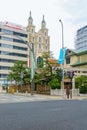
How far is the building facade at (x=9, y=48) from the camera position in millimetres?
128750

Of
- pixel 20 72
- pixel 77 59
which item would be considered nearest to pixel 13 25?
pixel 20 72

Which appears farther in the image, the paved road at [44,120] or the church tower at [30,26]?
the church tower at [30,26]

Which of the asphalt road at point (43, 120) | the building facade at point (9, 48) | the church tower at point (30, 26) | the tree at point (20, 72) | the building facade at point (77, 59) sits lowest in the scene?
the asphalt road at point (43, 120)

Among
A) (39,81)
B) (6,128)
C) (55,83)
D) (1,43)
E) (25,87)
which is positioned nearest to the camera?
(6,128)

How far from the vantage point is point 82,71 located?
216 ft

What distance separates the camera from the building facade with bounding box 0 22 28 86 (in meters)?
129

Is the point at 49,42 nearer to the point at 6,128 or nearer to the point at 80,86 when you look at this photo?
the point at 80,86

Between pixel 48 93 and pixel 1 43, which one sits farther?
pixel 1 43

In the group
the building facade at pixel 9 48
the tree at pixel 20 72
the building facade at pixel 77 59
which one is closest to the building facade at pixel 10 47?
the building facade at pixel 9 48

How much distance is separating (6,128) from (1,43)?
392 ft

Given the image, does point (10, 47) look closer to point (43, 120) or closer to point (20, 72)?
point (20, 72)

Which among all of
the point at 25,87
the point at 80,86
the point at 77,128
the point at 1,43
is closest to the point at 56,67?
the point at 80,86

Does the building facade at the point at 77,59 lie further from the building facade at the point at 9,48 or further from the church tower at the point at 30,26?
the church tower at the point at 30,26

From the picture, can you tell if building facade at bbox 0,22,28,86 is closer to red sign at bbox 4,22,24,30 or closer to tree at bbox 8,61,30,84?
red sign at bbox 4,22,24,30
